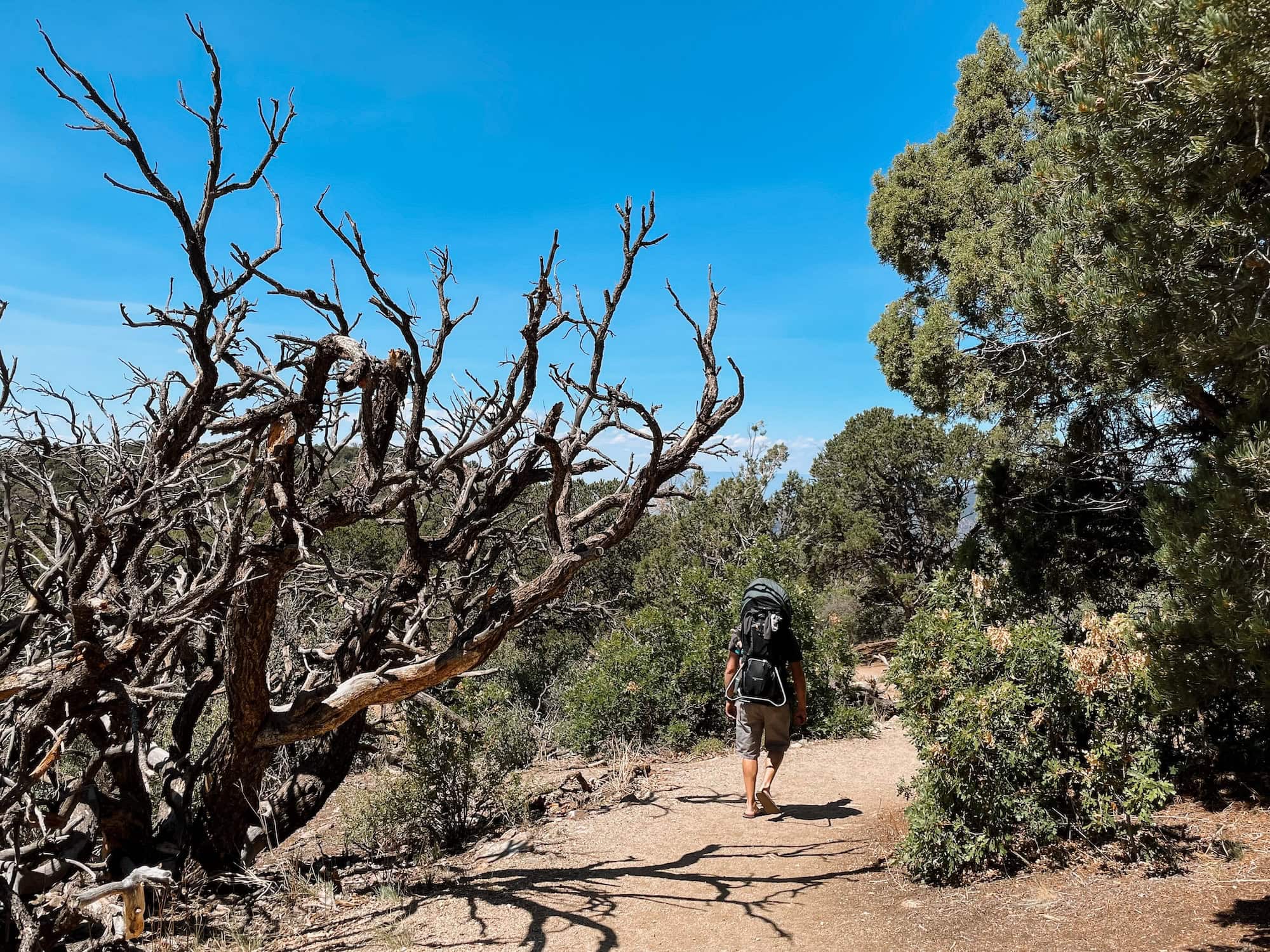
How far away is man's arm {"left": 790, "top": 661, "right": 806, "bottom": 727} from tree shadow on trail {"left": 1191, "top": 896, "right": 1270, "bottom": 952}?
8.49 feet

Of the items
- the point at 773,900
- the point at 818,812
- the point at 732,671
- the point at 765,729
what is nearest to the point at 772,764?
the point at 765,729

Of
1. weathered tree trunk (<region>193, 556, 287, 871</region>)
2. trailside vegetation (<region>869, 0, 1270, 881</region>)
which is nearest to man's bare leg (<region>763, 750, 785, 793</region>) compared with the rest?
trailside vegetation (<region>869, 0, 1270, 881</region>)

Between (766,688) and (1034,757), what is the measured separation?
6.31 ft

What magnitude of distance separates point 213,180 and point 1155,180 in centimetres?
443

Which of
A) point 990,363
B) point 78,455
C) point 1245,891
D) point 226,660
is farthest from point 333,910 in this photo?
point 990,363

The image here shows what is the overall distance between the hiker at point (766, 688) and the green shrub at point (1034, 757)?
1.40m

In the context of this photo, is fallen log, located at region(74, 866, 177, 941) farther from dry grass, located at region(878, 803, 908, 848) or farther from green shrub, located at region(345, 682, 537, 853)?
dry grass, located at region(878, 803, 908, 848)

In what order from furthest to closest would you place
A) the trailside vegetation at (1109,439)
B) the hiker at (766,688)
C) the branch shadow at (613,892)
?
the hiker at (766,688), the branch shadow at (613,892), the trailside vegetation at (1109,439)

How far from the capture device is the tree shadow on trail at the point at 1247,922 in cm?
337

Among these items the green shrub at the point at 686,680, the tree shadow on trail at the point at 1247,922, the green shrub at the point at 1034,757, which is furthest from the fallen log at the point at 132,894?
the green shrub at the point at 686,680

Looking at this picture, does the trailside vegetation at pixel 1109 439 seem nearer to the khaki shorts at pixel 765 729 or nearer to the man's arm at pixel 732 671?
the khaki shorts at pixel 765 729

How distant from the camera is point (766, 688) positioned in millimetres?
5953

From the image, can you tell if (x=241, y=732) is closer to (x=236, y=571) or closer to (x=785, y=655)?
(x=236, y=571)

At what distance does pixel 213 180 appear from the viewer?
4266mm
